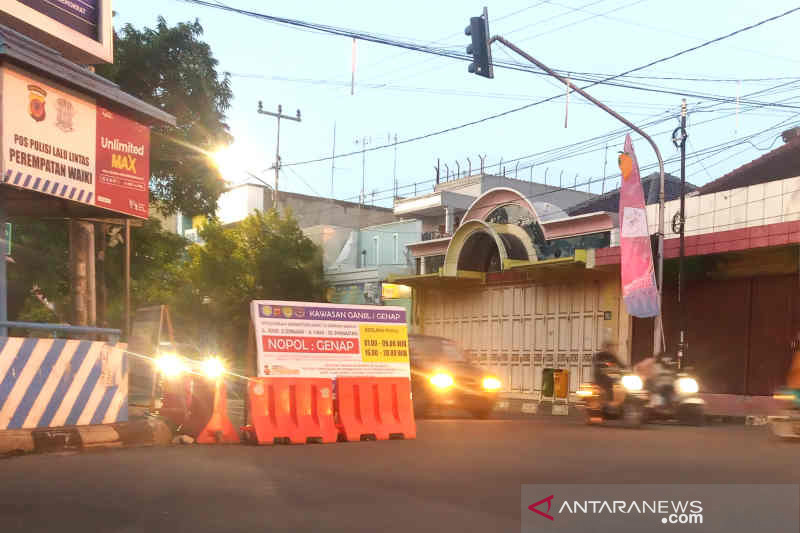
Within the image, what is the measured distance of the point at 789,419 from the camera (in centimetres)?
1322

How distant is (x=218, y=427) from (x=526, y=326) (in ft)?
69.6

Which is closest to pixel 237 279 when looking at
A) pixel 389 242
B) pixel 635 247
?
pixel 389 242

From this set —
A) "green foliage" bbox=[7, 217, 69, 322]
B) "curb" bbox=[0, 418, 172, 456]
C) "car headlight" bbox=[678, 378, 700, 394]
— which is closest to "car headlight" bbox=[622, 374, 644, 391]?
"car headlight" bbox=[678, 378, 700, 394]

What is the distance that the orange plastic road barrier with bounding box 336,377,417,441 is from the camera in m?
13.1

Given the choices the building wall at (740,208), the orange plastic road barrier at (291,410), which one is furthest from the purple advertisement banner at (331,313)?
the building wall at (740,208)

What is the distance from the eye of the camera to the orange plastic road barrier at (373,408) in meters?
13.1

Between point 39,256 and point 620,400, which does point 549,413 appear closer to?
point 620,400

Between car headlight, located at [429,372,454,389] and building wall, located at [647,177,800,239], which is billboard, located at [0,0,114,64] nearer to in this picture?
car headlight, located at [429,372,454,389]

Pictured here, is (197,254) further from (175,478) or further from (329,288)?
(175,478)

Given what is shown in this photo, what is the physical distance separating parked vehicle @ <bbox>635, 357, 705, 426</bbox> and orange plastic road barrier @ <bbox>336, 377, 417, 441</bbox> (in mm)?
5475

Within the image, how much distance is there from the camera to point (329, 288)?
45344mm

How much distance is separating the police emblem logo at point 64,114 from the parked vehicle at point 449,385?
8995mm

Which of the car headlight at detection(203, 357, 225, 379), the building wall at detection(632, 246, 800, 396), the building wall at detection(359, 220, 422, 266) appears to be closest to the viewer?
the car headlight at detection(203, 357, 225, 379)

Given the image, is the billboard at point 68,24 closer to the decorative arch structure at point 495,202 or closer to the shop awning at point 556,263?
the shop awning at point 556,263
